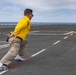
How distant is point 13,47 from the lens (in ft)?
37.3

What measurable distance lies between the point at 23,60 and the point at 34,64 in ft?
3.91

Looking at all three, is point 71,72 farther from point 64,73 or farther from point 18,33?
point 18,33

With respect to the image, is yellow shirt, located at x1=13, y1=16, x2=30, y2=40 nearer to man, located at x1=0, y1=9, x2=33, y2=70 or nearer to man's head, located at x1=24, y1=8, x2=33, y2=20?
man, located at x1=0, y1=9, x2=33, y2=70

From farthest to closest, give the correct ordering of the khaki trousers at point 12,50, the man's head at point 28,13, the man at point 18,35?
the man's head at point 28,13, the man at point 18,35, the khaki trousers at point 12,50

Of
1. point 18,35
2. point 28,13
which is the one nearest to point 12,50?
point 18,35

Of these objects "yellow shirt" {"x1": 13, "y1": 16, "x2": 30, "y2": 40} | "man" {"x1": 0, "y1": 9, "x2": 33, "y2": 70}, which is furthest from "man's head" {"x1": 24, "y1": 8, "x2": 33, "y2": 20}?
"yellow shirt" {"x1": 13, "y1": 16, "x2": 30, "y2": 40}

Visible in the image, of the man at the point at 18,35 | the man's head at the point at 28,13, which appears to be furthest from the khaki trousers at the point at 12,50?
the man's head at the point at 28,13

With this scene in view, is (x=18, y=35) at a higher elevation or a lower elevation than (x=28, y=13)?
lower

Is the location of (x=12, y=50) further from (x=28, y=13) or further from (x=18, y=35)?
(x=28, y=13)

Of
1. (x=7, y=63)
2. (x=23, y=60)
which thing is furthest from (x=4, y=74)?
(x=23, y=60)

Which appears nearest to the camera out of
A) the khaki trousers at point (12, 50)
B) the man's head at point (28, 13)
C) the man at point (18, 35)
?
the khaki trousers at point (12, 50)

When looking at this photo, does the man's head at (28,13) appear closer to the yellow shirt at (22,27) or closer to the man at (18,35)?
the man at (18,35)

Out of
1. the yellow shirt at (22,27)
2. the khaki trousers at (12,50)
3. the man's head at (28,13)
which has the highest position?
the man's head at (28,13)

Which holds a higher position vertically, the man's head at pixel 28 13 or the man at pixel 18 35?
the man's head at pixel 28 13
